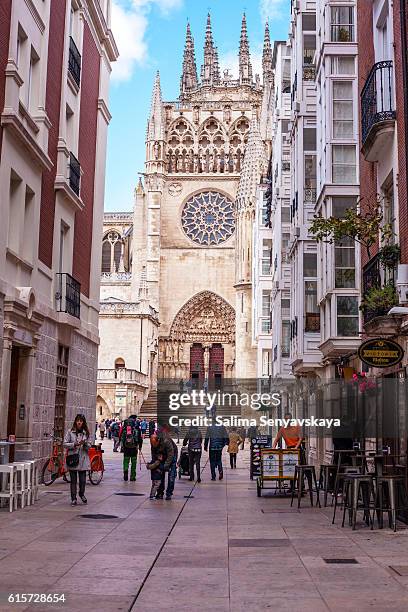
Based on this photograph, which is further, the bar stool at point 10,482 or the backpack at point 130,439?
the backpack at point 130,439

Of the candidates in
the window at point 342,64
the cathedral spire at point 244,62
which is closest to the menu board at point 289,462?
the window at point 342,64

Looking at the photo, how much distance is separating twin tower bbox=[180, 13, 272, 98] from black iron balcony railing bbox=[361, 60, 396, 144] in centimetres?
6295

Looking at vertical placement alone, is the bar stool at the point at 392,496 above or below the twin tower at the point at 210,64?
below

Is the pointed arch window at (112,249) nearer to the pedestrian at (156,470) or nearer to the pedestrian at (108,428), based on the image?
the pedestrian at (108,428)

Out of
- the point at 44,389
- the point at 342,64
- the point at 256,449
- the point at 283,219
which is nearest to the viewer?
the point at 44,389

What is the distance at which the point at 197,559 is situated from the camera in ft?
29.4

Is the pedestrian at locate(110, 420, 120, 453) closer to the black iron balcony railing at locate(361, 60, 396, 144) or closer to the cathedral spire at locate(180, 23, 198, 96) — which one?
the black iron balcony railing at locate(361, 60, 396, 144)

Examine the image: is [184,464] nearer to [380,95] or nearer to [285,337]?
[285,337]

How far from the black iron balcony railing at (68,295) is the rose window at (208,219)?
48.6m

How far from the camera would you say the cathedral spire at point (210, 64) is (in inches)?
3210

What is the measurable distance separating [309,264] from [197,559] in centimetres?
1571

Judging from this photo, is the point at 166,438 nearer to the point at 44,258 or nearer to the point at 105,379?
the point at 44,258

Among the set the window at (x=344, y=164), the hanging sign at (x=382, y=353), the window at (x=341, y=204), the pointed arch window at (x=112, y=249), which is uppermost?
the pointed arch window at (x=112, y=249)

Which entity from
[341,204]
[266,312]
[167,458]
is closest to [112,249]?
[266,312]
